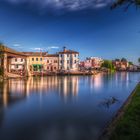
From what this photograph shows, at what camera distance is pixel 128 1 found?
8984 mm

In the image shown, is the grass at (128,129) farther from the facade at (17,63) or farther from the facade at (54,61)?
the facade at (54,61)

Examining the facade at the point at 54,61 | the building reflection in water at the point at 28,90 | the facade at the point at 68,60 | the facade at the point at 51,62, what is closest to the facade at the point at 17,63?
the facade at the point at 54,61

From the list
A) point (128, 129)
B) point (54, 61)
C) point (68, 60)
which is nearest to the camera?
point (128, 129)

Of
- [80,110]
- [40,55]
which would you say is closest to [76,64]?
[40,55]

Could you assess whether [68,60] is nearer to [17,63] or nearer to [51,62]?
[51,62]

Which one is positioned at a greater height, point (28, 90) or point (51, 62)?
point (51, 62)

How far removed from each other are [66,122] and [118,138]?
14.4 ft

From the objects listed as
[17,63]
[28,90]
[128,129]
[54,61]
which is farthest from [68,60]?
[128,129]

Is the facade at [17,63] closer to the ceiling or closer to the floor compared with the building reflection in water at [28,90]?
closer to the ceiling

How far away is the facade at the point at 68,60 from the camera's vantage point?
283 ft

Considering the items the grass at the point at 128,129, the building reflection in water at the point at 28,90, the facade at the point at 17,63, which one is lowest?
the building reflection in water at the point at 28,90

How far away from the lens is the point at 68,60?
284 feet

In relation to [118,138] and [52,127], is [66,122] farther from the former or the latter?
[118,138]

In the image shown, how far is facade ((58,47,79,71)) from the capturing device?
86250 millimetres
